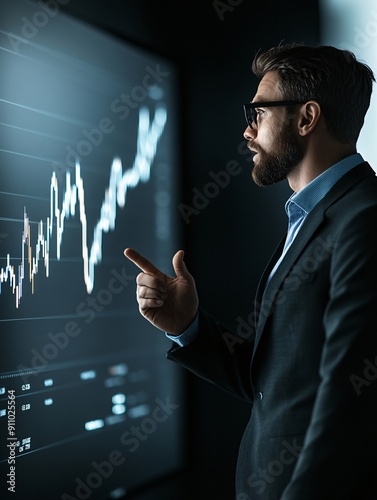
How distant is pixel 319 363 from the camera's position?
1147 mm

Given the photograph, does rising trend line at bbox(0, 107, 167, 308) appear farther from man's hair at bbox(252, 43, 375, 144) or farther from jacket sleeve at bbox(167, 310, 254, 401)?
man's hair at bbox(252, 43, 375, 144)

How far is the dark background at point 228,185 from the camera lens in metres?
2.67

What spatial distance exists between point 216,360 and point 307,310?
0.37 metres

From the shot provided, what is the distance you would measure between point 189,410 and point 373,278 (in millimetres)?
1783

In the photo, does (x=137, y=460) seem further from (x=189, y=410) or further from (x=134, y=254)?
(x=134, y=254)

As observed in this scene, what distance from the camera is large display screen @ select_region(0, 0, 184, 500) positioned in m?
1.82

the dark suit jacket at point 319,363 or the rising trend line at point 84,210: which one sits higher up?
the rising trend line at point 84,210
